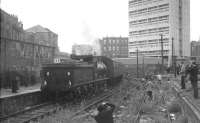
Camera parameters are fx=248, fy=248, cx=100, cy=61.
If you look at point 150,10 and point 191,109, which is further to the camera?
point 150,10

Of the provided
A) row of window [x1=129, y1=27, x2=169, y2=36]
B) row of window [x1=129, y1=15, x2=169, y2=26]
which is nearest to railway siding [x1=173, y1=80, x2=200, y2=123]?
row of window [x1=129, y1=27, x2=169, y2=36]

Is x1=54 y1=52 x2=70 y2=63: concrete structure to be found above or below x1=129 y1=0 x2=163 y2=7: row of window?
below

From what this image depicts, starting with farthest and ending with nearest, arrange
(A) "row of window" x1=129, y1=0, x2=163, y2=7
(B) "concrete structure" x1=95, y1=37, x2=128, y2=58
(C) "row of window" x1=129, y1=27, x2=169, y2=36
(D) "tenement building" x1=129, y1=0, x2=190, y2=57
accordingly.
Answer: (B) "concrete structure" x1=95, y1=37, x2=128, y2=58 < (A) "row of window" x1=129, y1=0, x2=163, y2=7 < (C) "row of window" x1=129, y1=27, x2=169, y2=36 < (D) "tenement building" x1=129, y1=0, x2=190, y2=57

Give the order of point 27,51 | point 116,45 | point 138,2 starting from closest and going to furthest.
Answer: point 27,51, point 138,2, point 116,45

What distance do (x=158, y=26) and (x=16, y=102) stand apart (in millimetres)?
81341

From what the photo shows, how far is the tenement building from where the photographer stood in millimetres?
86000

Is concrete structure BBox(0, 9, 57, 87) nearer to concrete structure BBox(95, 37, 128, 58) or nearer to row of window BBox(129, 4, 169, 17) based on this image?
row of window BBox(129, 4, 169, 17)

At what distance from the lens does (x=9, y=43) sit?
79.8 ft

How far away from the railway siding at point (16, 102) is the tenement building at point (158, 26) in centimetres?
7418

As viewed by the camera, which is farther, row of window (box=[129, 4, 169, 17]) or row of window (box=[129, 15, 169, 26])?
row of window (box=[129, 4, 169, 17])

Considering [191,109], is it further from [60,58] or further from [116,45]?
[116,45]

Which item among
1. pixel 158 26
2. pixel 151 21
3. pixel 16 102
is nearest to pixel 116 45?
pixel 151 21

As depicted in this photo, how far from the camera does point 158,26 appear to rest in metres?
89.0

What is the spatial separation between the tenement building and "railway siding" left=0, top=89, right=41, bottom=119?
74.2m
